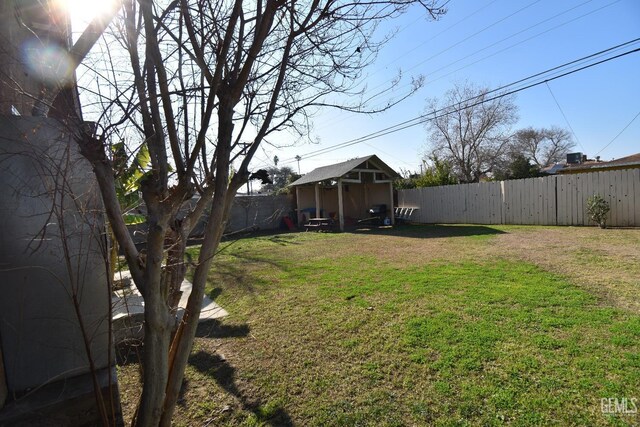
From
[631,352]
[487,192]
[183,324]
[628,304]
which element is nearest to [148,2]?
[183,324]

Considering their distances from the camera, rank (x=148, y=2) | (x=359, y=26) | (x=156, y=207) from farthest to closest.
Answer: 1. (x=359, y=26)
2. (x=148, y=2)
3. (x=156, y=207)

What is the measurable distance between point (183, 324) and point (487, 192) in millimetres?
16702

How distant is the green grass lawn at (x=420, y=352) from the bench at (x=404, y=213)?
13366 mm

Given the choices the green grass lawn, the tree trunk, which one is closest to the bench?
the green grass lawn

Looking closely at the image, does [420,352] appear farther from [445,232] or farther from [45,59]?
[445,232]

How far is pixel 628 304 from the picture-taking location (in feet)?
13.1

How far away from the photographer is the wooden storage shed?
16.6 metres

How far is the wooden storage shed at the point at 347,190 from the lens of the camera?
16641 millimetres

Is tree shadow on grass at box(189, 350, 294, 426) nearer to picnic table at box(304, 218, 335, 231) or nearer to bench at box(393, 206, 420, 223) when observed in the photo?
picnic table at box(304, 218, 335, 231)

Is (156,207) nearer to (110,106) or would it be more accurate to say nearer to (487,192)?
(110,106)

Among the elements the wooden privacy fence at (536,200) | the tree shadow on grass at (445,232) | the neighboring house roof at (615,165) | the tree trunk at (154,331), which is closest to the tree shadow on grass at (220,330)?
the tree trunk at (154,331)

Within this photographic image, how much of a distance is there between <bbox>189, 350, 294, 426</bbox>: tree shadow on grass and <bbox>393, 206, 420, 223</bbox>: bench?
16.9 meters

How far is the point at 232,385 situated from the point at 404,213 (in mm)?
18058

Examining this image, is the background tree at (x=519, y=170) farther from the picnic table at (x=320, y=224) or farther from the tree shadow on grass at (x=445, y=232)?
the picnic table at (x=320, y=224)
